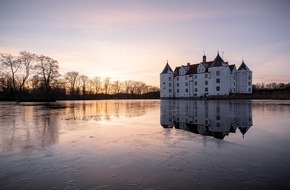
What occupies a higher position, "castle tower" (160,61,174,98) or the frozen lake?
"castle tower" (160,61,174,98)

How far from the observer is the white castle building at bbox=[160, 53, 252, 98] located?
2199 inches

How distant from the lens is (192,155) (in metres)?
5.88

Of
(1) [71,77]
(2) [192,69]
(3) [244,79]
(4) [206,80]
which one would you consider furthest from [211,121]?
(1) [71,77]

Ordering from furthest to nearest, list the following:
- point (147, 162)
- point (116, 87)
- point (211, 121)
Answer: point (116, 87)
point (211, 121)
point (147, 162)

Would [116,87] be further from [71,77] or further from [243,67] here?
[243,67]

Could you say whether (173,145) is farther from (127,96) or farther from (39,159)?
(127,96)

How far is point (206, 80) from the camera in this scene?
196ft

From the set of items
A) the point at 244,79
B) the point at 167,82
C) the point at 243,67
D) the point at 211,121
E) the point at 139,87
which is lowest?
the point at 211,121

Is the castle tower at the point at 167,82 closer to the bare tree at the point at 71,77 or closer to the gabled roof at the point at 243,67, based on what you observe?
the gabled roof at the point at 243,67

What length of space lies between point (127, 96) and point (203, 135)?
121909 millimetres

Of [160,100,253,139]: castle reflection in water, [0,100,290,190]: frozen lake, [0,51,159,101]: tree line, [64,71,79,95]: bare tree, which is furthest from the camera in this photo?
[64,71,79,95]: bare tree

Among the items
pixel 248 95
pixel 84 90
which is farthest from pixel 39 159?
pixel 84 90

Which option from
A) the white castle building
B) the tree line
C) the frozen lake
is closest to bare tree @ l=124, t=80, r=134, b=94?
the tree line

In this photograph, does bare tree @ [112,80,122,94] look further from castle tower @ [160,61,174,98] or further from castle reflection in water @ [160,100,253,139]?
castle reflection in water @ [160,100,253,139]
